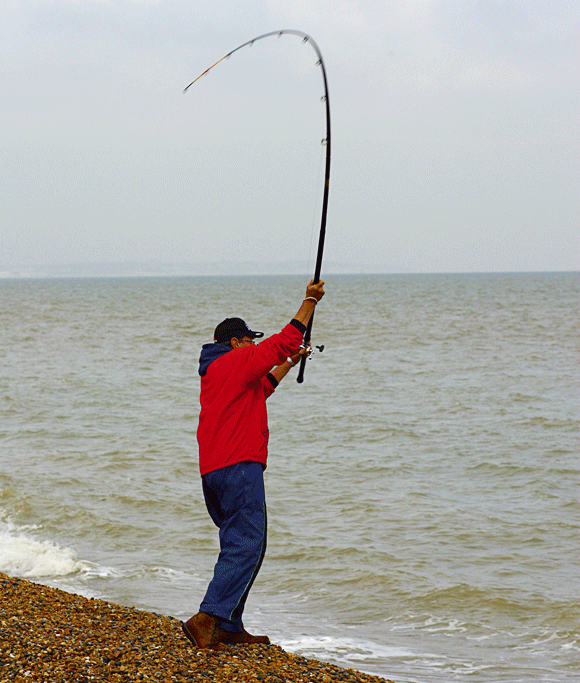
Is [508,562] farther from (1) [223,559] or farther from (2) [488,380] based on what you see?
(2) [488,380]

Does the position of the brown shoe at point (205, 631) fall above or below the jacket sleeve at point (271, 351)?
below

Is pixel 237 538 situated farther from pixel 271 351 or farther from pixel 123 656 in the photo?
pixel 271 351

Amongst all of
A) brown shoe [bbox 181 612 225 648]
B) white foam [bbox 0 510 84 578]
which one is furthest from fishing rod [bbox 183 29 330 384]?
white foam [bbox 0 510 84 578]

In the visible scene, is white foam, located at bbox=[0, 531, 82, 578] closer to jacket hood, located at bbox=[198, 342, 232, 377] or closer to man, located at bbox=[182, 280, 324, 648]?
man, located at bbox=[182, 280, 324, 648]

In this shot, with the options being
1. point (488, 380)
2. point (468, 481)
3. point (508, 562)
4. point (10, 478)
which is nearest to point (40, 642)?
point (508, 562)

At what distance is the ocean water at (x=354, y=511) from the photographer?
6.05 m

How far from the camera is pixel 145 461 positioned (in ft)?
37.1

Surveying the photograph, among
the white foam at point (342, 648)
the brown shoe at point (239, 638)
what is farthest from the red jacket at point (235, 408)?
the white foam at point (342, 648)

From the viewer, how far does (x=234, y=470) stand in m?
4.17

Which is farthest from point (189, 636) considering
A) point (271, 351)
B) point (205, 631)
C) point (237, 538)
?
point (271, 351)

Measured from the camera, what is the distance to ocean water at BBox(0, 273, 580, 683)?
19.8 feet

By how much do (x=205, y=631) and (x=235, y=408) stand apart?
3.83 feet

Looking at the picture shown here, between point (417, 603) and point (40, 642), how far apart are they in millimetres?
3309

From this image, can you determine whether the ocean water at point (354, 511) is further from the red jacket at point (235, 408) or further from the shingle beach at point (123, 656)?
the red jacket at point (235, 408)
